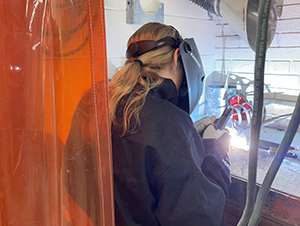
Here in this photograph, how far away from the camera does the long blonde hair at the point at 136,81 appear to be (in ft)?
2.19

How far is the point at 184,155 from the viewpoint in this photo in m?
0.64

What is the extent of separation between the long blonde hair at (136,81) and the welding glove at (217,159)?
260mm

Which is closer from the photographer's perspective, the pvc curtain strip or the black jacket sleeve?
the pvc curtain strip

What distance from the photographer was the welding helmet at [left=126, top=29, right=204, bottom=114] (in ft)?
2.58

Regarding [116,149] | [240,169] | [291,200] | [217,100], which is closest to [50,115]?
[116,149]

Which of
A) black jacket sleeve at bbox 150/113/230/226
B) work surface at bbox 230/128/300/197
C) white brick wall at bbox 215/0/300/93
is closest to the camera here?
black jacket sleeve at bbox 150/113/230/226

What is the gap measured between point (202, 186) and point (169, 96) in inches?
10.5

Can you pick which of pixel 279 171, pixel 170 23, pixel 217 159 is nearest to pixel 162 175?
pixel 217 159

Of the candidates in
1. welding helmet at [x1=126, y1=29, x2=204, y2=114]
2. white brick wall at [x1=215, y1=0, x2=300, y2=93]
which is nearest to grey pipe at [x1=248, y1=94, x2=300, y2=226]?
welding helmet at [x1=126, y1=29, x2=204, y2=114]

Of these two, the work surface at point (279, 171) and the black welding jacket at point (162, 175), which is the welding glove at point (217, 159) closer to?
the black welding jacket at point (162, 175)

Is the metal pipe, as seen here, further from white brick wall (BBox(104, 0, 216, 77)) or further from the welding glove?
white brick wall (BBox(104, 0, 216, 77))

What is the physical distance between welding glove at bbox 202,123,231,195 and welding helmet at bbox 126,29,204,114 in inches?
5.6

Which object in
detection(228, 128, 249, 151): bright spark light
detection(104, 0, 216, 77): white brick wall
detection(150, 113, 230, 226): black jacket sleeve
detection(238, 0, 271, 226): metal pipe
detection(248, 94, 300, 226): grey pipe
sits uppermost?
detection(104, 0, 216, 77): white brick wall

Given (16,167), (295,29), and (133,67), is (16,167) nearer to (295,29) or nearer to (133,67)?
(133,67)
